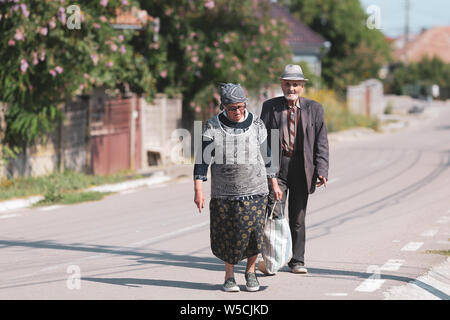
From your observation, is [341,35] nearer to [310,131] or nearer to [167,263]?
[167,263]

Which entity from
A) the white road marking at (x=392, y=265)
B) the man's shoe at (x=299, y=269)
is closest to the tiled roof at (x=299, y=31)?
the white road marking at (x=392, y=265)

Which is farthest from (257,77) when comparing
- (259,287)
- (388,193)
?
(259,287)

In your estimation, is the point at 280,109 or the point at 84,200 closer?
the point at 280,109

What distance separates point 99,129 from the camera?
1989 cm

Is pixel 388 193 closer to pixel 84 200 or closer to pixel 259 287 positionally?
pixel 84 200

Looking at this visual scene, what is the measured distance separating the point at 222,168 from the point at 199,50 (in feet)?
54.4

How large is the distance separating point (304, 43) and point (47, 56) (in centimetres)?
3254

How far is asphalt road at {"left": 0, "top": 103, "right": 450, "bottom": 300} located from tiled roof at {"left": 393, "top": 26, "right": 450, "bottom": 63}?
8674cm

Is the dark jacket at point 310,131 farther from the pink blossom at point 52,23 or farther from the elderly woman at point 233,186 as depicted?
the pink blossom at point 52,23

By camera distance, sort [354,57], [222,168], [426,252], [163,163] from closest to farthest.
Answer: [222,168], [426,252], [163,163], [354,57]

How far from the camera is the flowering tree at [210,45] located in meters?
23.8

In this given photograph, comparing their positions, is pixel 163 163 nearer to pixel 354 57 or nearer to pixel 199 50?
pixel 199 50
